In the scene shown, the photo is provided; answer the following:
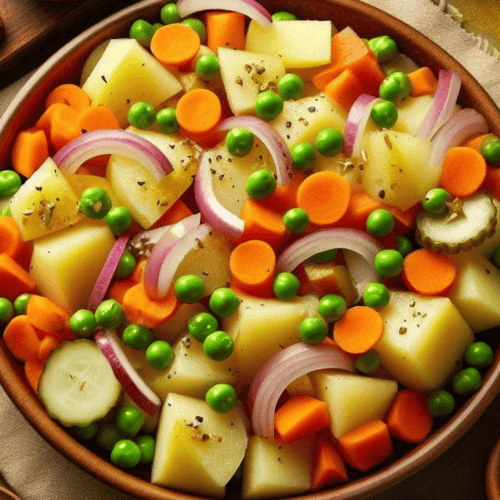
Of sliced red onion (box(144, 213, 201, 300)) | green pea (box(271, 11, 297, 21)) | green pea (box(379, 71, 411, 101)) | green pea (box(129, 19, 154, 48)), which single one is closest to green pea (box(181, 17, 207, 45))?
green pea (box(129, 19, 154, 48))

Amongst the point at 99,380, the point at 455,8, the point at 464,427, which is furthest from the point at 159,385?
the point at 455,8

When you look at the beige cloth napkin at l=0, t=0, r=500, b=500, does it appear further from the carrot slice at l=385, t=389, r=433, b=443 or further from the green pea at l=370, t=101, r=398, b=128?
the green pea at l=370, t=101, r=398, b=128

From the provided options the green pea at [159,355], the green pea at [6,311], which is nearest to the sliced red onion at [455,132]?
the green pea at [159,355]

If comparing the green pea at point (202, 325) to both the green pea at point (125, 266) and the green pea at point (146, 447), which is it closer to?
the green pea at point (125, 266)

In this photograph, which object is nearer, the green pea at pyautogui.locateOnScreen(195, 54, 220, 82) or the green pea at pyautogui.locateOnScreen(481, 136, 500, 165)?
the green pea at pyautogui.locateOnScreen(481, 136, 500, 165)

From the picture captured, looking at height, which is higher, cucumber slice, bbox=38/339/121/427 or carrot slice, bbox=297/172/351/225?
carrot slice, bbox=297/172/351/225

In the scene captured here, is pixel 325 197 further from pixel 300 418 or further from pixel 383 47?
pixel 300 418
